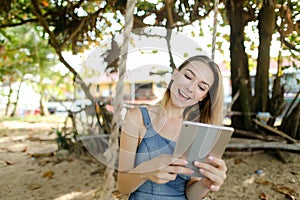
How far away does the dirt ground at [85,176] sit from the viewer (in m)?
1.44

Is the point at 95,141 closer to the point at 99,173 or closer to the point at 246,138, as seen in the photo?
the point at 99,173

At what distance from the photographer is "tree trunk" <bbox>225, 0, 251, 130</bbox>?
1817 mm

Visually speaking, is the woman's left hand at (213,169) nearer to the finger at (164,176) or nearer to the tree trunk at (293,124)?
the finger at (164,176)

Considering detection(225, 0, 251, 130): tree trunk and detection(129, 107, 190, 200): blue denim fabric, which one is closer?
detection(129, 107, 190, 200): blue denim fabric

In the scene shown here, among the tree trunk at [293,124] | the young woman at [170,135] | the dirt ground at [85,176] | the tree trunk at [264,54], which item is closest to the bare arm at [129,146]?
the young woman at [170,135]

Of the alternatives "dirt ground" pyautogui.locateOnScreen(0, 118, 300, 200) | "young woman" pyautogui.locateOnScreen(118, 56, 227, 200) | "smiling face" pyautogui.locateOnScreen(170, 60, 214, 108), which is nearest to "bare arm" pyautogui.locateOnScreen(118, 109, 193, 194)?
"young woman" pyautogui.locateOnScreen(118, 56, 227, 200)

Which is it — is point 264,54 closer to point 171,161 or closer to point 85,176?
point 85,176

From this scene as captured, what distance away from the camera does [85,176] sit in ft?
5.70

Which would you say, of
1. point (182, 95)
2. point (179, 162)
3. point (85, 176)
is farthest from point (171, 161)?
point (85, 176)

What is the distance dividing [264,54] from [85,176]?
4.13 ft

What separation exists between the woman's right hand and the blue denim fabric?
27 mm

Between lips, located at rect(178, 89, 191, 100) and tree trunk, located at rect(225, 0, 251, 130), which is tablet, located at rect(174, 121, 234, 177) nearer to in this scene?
lips, located at rect(178, 89, 191, 100)

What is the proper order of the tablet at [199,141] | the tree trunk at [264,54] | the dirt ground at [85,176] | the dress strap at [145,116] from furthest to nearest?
1. the tree trunk at [264,54]
2. the dirt ground at [85,176]
3. the dress strap at [145,116]
4. the tablet at [199,141]

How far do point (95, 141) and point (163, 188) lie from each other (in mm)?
192
